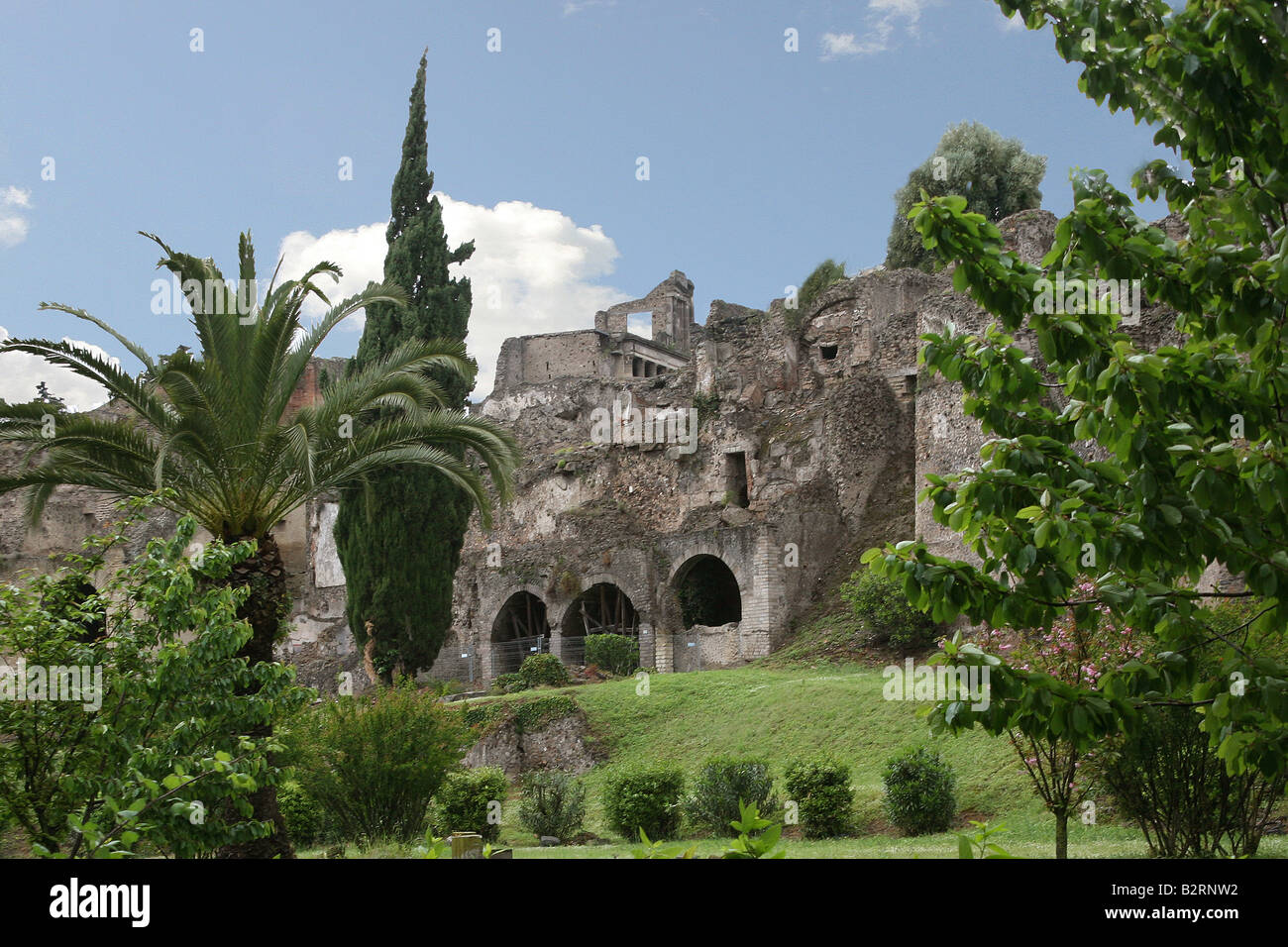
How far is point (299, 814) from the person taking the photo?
1548 centimetres

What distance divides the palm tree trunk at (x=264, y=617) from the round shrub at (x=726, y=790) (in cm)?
485

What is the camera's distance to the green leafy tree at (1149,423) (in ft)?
14.6

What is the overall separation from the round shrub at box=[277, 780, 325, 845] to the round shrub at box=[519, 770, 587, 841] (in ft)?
9.34

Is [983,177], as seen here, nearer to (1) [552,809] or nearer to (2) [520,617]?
(2) [520,617]

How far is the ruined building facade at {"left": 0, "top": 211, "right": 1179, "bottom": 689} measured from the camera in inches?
1086

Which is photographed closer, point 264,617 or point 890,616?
point 264,617

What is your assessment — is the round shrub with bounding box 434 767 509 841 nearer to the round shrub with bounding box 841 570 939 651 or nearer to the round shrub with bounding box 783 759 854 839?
the round shrub with bounding box 783 759 854 839

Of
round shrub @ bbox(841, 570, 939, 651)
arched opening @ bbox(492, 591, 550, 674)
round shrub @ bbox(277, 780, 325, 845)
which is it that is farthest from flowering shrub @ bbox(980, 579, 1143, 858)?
arched opening @ bbox(492, 591, 550, 674)

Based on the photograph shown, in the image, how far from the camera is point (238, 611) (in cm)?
1225

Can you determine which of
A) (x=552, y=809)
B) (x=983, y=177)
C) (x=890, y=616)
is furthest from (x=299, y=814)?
(x=983, y=177)

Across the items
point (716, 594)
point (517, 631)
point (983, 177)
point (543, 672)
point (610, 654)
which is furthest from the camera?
point (983, 177)

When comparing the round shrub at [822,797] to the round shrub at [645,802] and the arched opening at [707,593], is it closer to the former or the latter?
the round shrub at [645,802]

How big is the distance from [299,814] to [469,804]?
2.29 m

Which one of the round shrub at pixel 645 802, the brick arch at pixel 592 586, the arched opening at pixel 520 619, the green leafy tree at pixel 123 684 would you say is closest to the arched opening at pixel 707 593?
the brick arch at pixel 592 586
